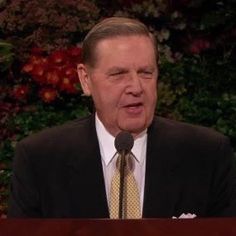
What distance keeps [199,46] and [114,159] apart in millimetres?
2260

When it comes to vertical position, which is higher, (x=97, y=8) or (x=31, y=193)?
(x=97, y=8)

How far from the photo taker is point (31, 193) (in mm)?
2475

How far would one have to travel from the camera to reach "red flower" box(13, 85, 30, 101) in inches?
171

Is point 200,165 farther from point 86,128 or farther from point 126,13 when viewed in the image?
point 126,13

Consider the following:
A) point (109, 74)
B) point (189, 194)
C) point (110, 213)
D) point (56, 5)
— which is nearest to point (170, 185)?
point (189, 194)

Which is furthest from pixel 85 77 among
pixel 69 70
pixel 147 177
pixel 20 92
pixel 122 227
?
pixel 20 92

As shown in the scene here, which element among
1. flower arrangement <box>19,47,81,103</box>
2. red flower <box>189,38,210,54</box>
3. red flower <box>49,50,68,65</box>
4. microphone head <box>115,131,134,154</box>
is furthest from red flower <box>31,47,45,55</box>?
microphone head <box>115,131,134,154</box>

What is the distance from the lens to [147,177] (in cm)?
249

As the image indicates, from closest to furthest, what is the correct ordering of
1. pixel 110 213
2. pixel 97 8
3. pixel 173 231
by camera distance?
1. pixel 173 231
2. pixel 110 213
3. pixel 97 8

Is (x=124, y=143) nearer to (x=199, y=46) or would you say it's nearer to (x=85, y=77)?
(x=85, y=77)

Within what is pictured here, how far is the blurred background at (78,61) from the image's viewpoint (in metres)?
4.21

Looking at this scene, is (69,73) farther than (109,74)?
Yes

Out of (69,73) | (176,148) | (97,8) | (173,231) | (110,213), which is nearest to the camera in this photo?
(173,231)

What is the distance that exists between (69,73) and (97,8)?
510 mm
